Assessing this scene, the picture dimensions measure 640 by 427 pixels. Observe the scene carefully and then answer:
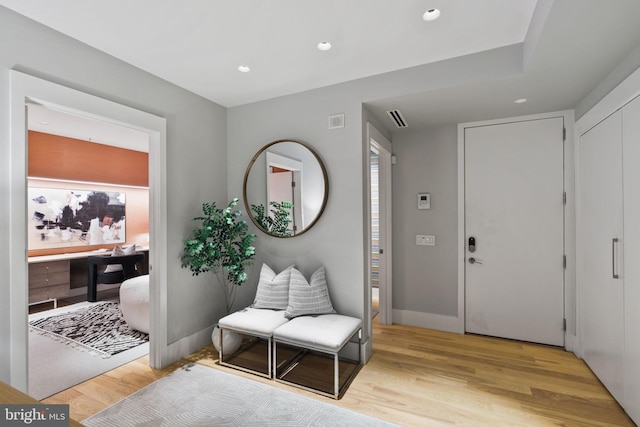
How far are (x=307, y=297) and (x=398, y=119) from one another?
1.98 metres

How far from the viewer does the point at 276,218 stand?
3.08 metres

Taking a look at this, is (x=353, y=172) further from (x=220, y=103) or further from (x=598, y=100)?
(x=598, y=100)

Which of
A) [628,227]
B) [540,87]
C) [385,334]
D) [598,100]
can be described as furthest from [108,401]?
[598,100]

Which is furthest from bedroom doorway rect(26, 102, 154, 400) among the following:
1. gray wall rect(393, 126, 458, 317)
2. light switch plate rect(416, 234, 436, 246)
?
light switch plate rect(416, 234, 436, 246)

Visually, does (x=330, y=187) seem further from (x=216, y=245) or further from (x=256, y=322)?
(x=256, y=322)

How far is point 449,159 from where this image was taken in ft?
11.2

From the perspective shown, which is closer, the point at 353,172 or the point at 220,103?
the point at 353,172

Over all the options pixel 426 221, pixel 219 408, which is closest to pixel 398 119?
pixel 426 221

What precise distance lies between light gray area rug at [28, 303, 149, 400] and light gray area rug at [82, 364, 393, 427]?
57 centimetres

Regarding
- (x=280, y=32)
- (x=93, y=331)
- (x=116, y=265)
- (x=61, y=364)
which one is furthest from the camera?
(x=116, y=265)

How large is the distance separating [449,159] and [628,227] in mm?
1682

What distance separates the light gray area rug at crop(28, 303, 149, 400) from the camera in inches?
91.7

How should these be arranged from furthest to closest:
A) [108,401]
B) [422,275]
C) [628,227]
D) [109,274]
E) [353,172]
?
1. [109,274]
2. [422,275]
3. [353,172]
4. [108,401]
5. [628,227]

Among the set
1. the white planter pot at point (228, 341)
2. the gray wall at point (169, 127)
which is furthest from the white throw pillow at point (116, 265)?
the white planter pot at point (228, 341)
